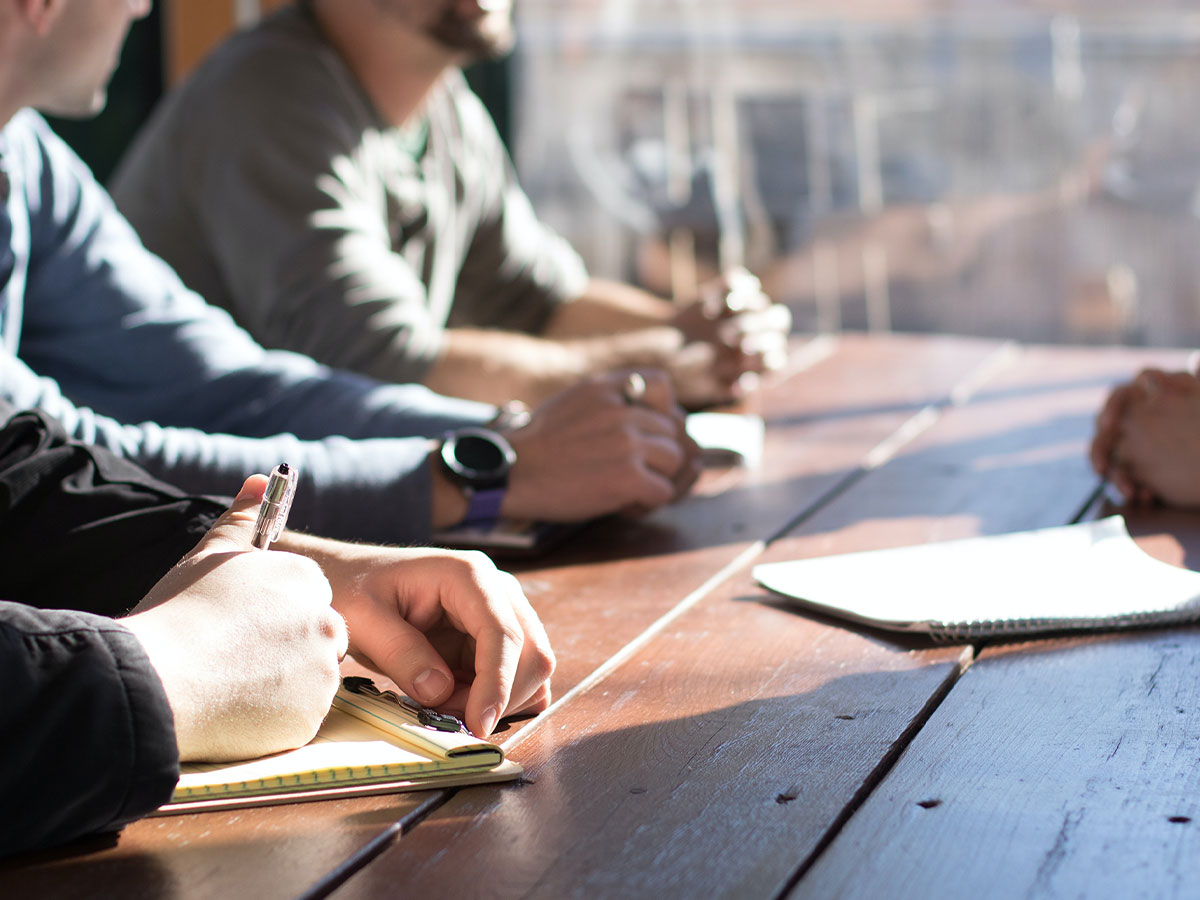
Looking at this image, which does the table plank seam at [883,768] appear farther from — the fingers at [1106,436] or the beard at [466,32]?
the beard at [466,32]

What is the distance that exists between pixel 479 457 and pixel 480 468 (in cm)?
1

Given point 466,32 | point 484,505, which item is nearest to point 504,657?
point 484,505

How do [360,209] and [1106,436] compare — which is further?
[360,209]

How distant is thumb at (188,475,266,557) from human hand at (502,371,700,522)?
1.47 feet

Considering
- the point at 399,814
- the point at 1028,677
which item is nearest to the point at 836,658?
the point at 1028,677

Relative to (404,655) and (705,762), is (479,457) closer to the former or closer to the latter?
(404,655)

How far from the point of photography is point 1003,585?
1006mm

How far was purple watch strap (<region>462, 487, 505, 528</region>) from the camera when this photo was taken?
1205 millimetres

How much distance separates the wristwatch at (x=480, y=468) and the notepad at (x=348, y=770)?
486 millimetres

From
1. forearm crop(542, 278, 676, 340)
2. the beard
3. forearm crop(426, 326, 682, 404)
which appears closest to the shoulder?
the beard

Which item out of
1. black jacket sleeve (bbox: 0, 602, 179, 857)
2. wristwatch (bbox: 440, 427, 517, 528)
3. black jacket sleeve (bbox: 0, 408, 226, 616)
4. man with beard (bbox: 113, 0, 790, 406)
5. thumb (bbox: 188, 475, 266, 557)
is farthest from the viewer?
man with beard (bbox: 113, 0, 790, 406)

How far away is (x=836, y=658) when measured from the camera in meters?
0.89

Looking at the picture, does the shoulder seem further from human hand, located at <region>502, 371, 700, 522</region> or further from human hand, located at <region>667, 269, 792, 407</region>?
human hand, located at <region>502, 371, 700, 522</region>

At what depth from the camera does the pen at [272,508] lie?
2.43 ft
